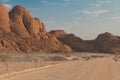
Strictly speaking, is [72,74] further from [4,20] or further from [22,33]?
[22,33]

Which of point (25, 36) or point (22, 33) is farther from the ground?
point (22, 33)

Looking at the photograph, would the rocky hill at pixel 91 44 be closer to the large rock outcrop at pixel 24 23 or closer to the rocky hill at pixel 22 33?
the rocky hill at pixel 22 33

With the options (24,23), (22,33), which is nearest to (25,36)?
(22,33)

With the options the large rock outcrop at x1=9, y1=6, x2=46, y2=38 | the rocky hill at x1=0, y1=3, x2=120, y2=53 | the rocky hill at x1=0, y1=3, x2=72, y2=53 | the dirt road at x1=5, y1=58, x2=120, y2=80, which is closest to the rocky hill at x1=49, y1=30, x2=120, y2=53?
the rocky hill at x1=0, y1=3, x2=120, y2=53

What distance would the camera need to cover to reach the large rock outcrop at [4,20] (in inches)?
4628

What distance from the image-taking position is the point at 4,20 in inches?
4850

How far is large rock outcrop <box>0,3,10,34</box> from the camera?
117562 mm

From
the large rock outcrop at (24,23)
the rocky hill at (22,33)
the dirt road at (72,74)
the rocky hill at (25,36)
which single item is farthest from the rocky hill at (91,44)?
the dirt road at (72,74)

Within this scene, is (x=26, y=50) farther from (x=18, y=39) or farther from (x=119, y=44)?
(x=119, y=44)

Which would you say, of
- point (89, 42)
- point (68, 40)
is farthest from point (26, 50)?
point (89, 42)

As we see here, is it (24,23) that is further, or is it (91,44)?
(91,44)

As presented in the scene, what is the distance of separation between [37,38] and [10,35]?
18903 millimetres

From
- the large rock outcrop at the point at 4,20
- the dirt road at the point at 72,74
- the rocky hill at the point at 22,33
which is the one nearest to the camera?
the dirt road at the point at 72,74

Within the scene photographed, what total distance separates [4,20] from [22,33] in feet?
32.2
